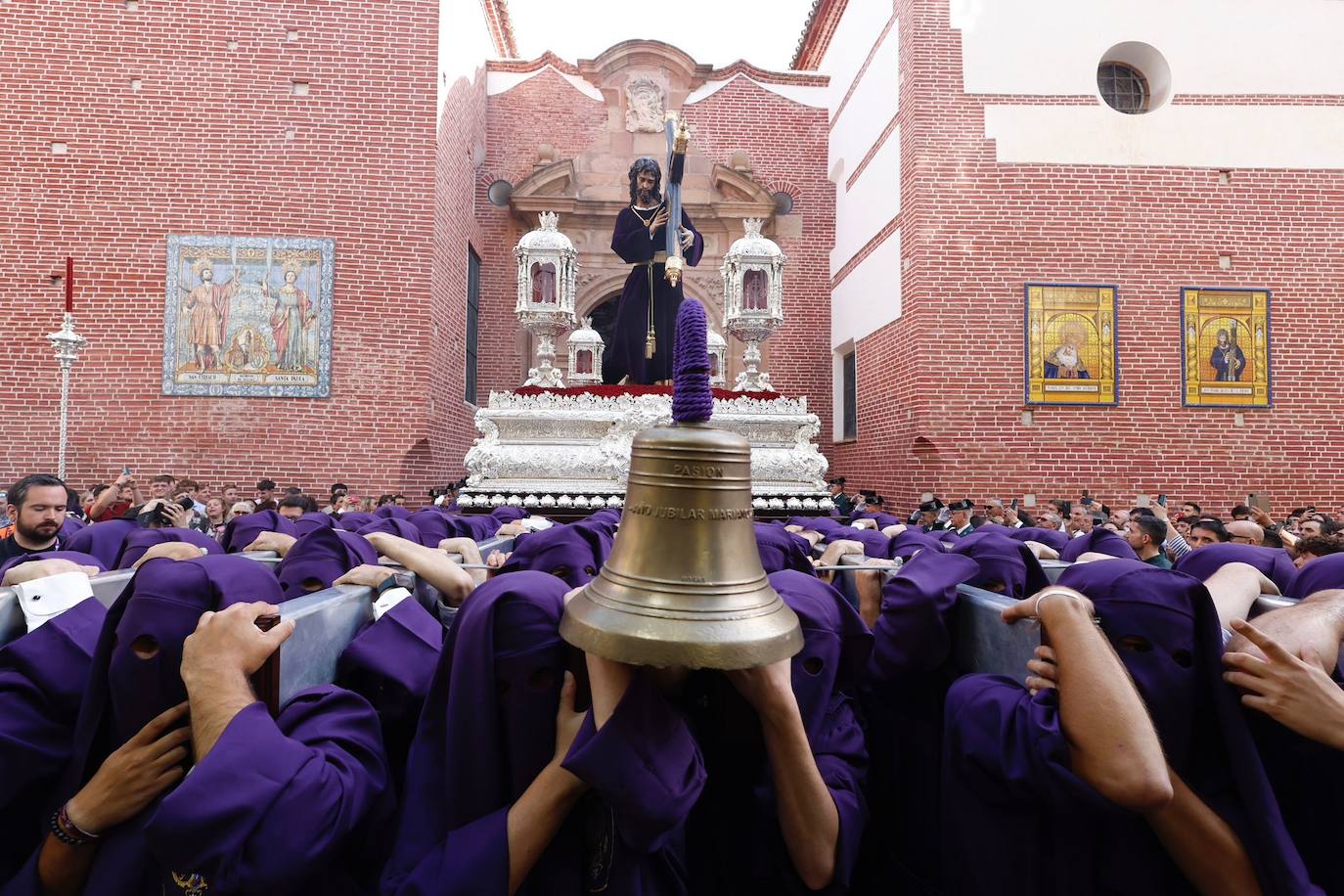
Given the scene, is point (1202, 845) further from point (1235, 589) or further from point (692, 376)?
point (692, 376)

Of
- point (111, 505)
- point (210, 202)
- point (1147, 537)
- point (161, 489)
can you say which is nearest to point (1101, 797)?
point (1147, 537)

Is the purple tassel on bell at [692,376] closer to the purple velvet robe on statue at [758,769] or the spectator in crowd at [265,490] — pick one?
the purple velvet robe on statue at [758,769]

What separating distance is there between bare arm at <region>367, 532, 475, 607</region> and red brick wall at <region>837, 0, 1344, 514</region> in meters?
7.99

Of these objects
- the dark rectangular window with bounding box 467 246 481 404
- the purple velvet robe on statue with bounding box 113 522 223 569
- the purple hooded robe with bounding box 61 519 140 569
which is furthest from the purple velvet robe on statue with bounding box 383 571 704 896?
the dark rectangular window with bounding box 467 246 481 404

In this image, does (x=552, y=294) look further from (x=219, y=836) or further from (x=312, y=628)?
(x=219, y=836)

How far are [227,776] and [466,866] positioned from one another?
473 mm

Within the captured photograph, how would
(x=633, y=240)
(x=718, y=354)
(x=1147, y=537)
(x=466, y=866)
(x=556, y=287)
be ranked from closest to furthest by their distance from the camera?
(x=466, y=866) < (x=1147, y=537) < (x=633, y=240) < (x=556, y=287) < (x=718, y=354)

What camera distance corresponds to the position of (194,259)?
962cm

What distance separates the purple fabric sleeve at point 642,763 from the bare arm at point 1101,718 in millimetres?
762

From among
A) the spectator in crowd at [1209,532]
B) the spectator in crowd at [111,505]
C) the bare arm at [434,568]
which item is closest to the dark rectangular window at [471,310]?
the spectator in crowd at [111,505]

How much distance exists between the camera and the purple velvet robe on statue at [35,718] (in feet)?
5.41

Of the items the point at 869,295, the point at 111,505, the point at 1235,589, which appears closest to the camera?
the point at 1235,589

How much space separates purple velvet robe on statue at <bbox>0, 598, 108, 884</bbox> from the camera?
5.41 feet

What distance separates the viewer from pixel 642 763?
132 cm
